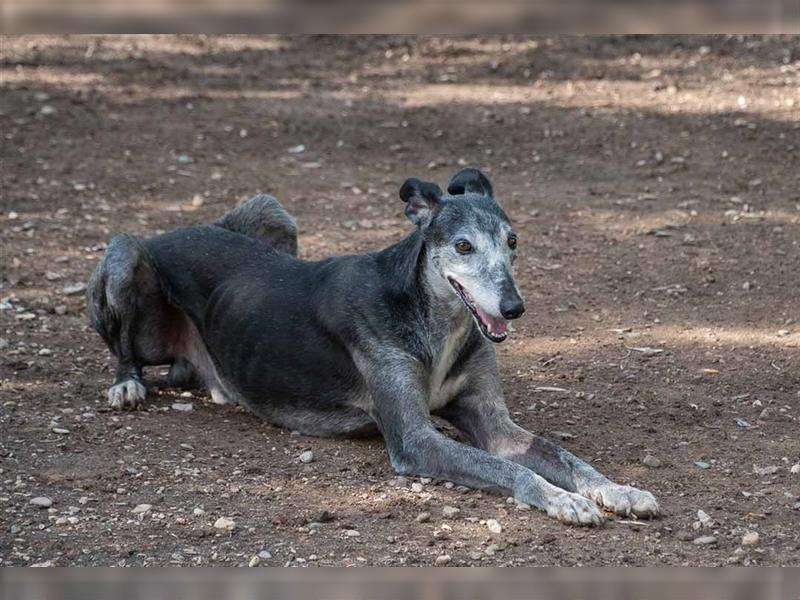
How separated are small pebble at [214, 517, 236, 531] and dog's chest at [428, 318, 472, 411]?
140 centimetres

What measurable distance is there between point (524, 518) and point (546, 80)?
8.65 metres

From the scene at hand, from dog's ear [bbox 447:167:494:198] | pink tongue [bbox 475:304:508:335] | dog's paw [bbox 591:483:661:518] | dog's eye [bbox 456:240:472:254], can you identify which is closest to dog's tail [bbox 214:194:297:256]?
dog's ear [bbox 447:167:494:198]

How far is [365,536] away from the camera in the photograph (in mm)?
5926

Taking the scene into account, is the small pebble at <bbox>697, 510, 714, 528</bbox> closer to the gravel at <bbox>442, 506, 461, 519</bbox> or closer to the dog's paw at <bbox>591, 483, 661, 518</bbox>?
the dog's paw at <bbox>591, 483, 661, 518</bbox>

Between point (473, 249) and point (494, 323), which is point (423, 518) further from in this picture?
point (473, 249)

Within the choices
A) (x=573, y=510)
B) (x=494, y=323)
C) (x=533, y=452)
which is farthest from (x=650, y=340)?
(x=573, y=510)

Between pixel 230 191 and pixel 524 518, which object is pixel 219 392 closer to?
pixel 524 518

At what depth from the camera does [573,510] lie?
6023 millimetres

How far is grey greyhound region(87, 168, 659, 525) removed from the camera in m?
6.54

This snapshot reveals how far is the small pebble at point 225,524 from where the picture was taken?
6008 millimetres

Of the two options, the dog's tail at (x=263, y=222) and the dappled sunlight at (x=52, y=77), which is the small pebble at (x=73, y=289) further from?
the dappled sunlight at (x=52, y=77)

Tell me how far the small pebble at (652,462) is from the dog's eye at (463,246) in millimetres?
1357

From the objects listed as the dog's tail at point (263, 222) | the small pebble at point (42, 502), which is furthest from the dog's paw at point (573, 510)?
the dog's tail at point (263, 222)

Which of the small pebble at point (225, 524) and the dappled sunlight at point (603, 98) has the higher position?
the dappled sunlight at point (603, 98)
